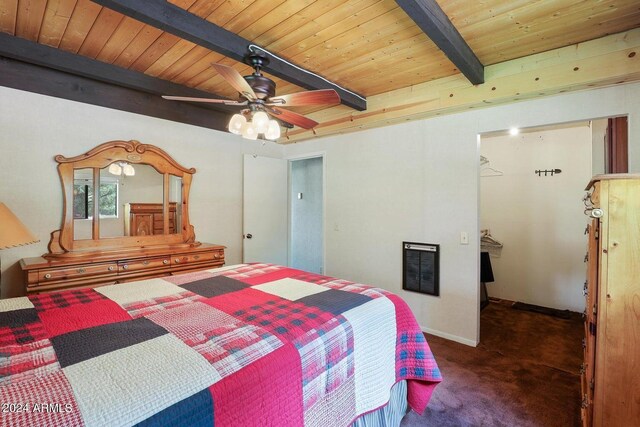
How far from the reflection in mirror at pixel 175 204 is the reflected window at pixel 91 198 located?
509 millimetres

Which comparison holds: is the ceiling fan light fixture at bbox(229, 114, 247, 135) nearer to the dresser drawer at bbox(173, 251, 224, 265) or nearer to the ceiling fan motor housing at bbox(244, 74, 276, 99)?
the ceiling fan motor housing at bbox(244, 74, 276, 99)

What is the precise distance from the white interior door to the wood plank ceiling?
1581mm

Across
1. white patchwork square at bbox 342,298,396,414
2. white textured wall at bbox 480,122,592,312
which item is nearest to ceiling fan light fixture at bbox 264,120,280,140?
white patchwork square at bbox 342,298,396,414

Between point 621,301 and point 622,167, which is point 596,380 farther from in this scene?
point 622,167

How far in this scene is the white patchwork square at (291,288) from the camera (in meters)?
1.63

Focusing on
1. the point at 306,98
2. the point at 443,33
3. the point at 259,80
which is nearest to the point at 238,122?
the point at 259,80

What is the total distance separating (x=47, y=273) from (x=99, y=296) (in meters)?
1.21

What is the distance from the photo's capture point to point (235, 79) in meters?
1.72

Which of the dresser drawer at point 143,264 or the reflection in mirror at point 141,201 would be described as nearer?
the dresser drawer at point 143,264

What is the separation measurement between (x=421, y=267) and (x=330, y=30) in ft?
7.65

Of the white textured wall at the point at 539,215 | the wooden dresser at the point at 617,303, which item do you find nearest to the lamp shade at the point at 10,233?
the wooden dresser at the point at 617,303

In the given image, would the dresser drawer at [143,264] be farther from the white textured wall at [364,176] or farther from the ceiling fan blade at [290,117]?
the ceiling fan blade at [290,117]

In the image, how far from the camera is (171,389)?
814mm

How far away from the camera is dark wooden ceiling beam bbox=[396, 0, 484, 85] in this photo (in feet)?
5.18
